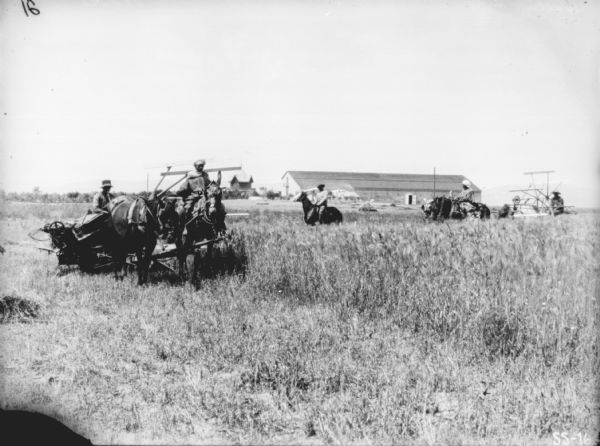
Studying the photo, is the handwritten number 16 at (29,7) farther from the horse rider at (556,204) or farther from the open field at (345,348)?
the horse rider at (556,204)

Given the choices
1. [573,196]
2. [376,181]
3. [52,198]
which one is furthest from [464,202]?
[376,181]

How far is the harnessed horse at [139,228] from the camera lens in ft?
33.6

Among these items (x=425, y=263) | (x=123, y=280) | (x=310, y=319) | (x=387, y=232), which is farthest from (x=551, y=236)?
(x=123, y=280)

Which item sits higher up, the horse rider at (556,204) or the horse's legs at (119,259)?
the horse rider at (556,204)

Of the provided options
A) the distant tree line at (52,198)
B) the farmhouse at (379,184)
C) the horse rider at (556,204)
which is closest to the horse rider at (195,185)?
the horse rider at (556,204)

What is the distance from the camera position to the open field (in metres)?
4.05

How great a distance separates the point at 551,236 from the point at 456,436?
5257 mm

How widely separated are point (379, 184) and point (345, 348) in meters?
92.9

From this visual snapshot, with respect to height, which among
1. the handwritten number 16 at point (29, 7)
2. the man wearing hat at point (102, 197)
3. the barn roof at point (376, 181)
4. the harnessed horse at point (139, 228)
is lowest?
the harnessed horse at point (139, 228)

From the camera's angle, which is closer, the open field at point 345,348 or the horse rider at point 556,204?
the open field at point 345,348

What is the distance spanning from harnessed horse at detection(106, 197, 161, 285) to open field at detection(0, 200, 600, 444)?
1.06 meters

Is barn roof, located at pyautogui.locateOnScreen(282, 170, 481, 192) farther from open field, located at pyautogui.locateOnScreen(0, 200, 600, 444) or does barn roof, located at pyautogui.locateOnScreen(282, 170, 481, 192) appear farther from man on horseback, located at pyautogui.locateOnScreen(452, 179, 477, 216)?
open field, located at pyautogui.locateOnScreen(0, 200, 600, 444)

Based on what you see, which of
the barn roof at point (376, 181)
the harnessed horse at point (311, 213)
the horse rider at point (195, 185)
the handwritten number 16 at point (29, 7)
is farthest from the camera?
the barn roof at point (376, 181)

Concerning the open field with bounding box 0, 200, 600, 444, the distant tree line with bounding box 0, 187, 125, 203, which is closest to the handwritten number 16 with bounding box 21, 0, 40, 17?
the open field with bounding box 0, 200, 600, 444
